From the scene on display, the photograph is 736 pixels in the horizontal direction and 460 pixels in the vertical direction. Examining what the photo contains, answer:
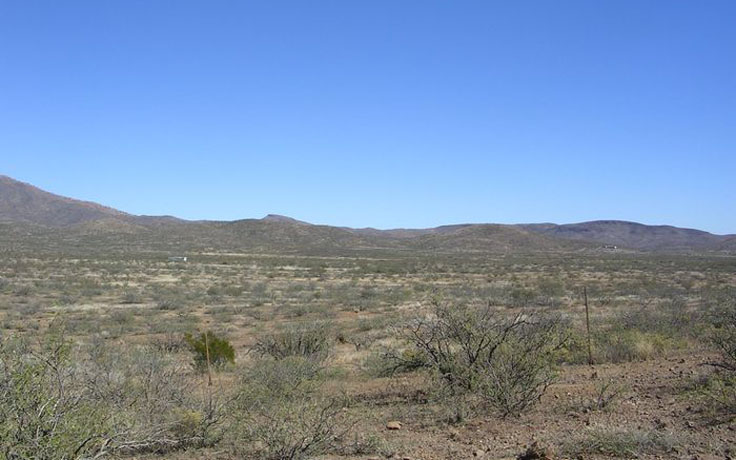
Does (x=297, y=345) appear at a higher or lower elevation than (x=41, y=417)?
lower

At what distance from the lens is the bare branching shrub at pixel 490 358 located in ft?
29.3

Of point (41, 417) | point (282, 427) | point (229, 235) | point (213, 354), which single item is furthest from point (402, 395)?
point (229, 235)

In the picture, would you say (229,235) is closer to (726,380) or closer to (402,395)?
(402,395)

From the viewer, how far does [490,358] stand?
959 cm

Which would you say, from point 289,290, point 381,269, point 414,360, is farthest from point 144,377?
point 381,269

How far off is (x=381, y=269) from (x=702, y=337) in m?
42.0

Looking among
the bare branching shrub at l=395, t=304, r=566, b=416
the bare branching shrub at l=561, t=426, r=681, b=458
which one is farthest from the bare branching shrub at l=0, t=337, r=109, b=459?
the bare branching shrub at l=395, t=304, r=566, b=416

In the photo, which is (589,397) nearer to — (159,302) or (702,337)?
(702,337)

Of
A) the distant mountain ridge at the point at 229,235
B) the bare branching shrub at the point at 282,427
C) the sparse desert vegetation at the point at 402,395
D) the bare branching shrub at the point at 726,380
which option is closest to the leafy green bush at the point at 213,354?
the sparse desert vegetation at the point at 402,395

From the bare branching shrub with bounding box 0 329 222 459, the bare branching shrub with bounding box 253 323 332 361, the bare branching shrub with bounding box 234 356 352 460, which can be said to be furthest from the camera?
the bare branching shrub with bounding box 253 323 332 361

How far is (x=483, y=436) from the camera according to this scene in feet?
25.9

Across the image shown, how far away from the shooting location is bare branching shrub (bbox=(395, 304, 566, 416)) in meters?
8.93

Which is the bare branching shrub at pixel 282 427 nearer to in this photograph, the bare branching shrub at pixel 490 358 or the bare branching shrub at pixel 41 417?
the bare branching shrub at pixel 490 358

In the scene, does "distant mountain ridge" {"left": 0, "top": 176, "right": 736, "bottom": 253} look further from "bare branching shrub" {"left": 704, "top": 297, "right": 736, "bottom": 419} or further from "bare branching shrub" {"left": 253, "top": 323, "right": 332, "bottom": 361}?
"bare branching shrub" {"left": 704, "top": 297, "right": 736, "bottom": 419}
